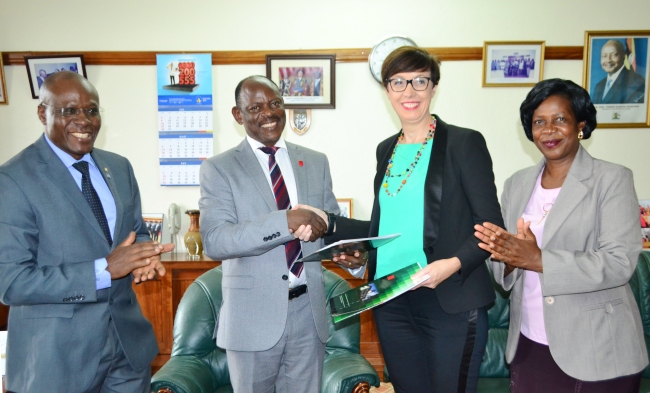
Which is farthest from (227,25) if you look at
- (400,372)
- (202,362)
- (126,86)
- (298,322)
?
(400,372)

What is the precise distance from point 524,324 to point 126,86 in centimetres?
350

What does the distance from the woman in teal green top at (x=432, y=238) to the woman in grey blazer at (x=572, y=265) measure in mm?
129

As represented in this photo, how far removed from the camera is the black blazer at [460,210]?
1729 millimetres

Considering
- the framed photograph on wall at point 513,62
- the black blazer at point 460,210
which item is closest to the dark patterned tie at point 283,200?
the black blazer at point 460,210

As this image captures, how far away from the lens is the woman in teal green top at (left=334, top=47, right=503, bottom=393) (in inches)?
67.7

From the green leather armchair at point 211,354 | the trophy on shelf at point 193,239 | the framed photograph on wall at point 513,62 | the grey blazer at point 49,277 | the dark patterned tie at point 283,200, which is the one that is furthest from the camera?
the framed photograph on wall at point 513,62

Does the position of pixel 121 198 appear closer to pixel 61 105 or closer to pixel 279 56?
pixel 61 105

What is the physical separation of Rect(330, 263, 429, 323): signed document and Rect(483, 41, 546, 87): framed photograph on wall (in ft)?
9.02

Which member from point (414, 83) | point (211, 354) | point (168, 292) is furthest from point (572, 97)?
point (168, 292)

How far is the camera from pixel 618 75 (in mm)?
3990

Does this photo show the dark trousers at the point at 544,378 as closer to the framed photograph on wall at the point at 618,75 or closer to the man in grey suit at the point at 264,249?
the man in grey suit at the point at 264,249

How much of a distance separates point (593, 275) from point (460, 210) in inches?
18.1

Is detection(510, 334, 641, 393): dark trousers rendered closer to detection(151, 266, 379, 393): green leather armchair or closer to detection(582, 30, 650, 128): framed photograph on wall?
detection(151, 266, 379, 393): green leather armchair

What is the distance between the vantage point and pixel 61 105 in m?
1.68
